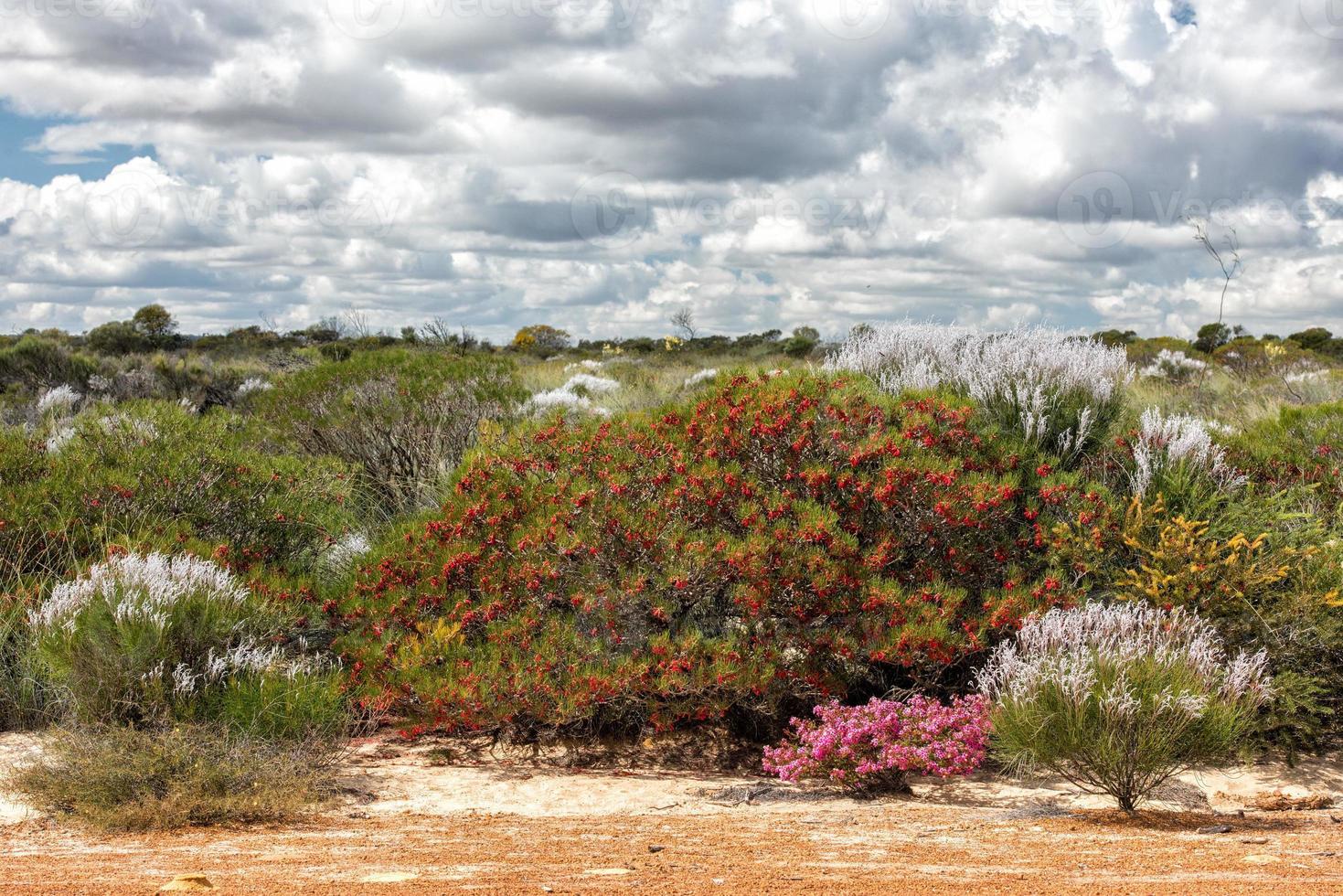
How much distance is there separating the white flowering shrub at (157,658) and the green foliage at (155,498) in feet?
3.15

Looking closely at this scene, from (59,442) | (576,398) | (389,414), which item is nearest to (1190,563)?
(389,414)

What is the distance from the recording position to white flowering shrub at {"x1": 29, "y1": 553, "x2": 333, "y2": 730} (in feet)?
20.8

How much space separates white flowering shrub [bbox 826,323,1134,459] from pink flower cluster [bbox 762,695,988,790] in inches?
98.6

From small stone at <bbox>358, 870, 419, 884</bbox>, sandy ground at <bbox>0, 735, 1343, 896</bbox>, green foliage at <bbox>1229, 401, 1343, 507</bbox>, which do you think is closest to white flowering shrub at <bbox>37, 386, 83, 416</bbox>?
sandy ground at <bbox>0, 735, 1343, 896</bbox>

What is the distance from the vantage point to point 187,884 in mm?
3762

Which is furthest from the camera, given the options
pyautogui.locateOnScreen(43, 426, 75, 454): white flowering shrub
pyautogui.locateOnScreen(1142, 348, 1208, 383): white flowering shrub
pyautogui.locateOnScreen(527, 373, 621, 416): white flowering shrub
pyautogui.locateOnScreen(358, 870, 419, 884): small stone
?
pyautogui.locateOnScreen(1142, 348, 1208, 383): white flowering shrub

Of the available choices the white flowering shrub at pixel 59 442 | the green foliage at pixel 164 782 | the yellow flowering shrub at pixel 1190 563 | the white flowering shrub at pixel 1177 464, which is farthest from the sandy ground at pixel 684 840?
the white flowering shrub at pixel 59 442

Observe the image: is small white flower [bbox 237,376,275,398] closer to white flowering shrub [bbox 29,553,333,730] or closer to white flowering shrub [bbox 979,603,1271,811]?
white flowering shrub [bbox 29,553,333,730]

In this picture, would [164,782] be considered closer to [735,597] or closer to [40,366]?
[735,597]

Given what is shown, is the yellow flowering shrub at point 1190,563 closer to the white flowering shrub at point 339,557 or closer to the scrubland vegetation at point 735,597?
the scrubland vegetation at point 735,597

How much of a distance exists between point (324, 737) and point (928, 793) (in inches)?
138

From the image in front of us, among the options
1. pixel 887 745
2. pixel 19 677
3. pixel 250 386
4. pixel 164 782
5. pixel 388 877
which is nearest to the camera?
pixel 388 877

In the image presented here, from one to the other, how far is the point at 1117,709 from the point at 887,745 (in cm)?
131

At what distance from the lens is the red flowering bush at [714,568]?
6.77 m
